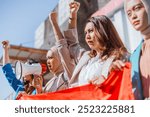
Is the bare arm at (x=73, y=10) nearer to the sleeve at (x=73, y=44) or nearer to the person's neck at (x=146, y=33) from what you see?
the sleeve at (x=73, y=44)

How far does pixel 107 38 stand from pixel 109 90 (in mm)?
253

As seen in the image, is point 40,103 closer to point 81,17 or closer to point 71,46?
point 71,46

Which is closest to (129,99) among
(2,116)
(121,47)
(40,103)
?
(121,47)

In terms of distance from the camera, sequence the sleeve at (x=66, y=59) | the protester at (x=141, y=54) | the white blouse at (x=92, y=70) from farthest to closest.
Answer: the sleeve at (x=66, y=59) → the white blouse at (x=92, y=70) → the protester at (x=141, y=54)

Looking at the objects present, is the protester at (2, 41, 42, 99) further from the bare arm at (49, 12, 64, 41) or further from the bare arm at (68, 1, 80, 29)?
the bare arm at (68, 1, 80, 29)

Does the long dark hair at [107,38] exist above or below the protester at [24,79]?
above

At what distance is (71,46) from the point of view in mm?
1719

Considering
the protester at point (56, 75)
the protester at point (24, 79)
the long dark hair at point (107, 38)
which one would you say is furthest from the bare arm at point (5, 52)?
the long dark hair at point (107, 38)

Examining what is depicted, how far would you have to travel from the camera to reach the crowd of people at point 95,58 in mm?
1276

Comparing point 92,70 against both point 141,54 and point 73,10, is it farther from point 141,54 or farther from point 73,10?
point 73,10

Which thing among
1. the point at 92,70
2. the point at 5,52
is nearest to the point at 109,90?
the point at 92,70

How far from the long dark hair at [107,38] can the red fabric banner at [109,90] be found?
0.11 m

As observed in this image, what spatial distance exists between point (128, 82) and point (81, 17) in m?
4.10

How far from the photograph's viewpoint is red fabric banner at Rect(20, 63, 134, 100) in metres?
1.30
